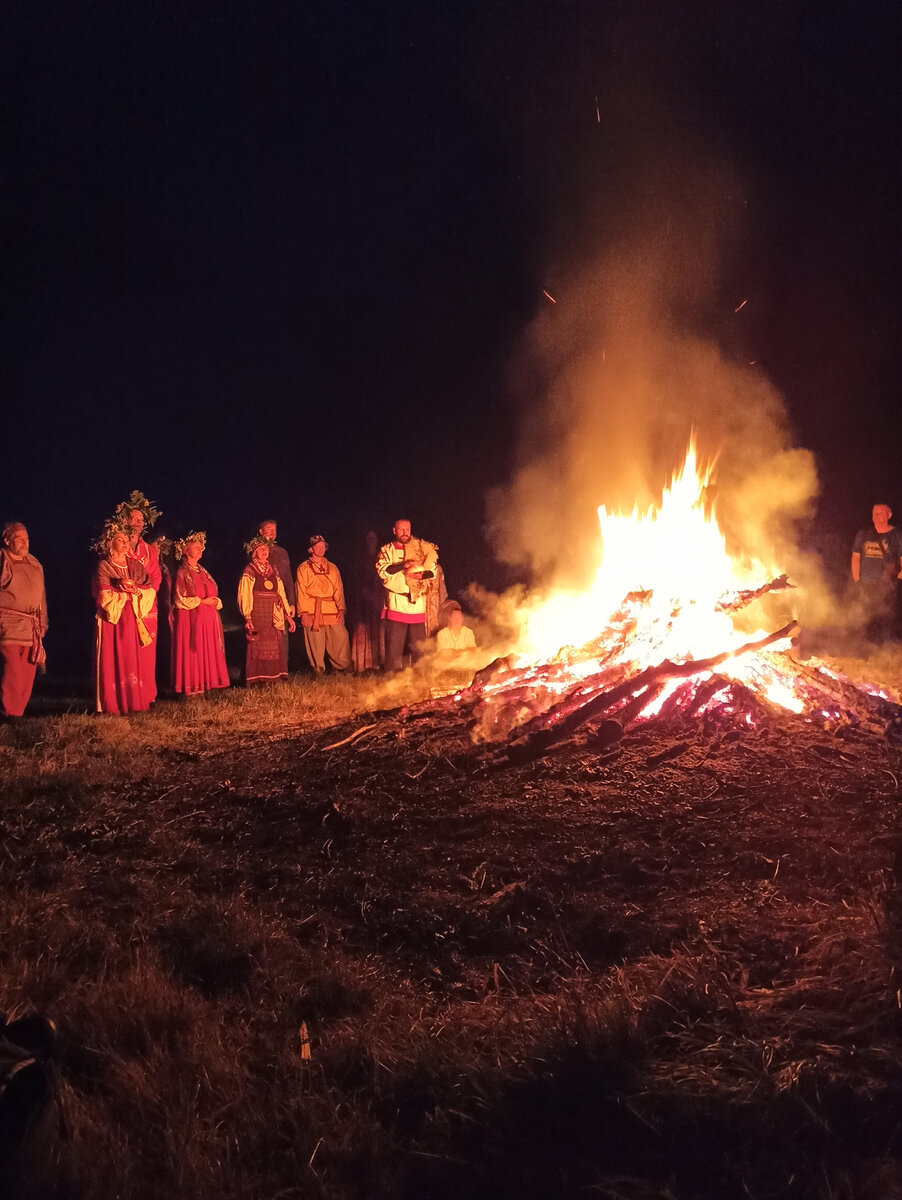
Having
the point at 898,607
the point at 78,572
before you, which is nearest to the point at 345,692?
the point at 898,607

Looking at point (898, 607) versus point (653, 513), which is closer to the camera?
point (653, 513)

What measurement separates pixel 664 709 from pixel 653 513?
240 centimetres

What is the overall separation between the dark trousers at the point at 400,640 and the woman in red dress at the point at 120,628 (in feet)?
10.3

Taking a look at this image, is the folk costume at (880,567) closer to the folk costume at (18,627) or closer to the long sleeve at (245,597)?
the long sleeve at (245,597)

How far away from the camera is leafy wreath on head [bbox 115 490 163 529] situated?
31.0ft

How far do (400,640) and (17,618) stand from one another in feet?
15.0

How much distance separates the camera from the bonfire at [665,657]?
6270 mm

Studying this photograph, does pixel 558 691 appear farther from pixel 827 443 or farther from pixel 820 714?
pixel 827 443

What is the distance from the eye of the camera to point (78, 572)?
2212 cm

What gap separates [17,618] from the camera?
8.64 metres

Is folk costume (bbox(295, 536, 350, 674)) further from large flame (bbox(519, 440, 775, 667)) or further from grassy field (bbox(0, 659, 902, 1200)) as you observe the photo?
grassy field (bbox(0, 659, 902, 1200))

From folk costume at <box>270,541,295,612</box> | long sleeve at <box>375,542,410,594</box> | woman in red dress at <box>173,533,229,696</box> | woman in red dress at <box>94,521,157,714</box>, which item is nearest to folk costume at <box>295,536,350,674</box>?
folk costume at <box>270,541,295,612</box>

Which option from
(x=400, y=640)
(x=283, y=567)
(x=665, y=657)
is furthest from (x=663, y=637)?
(x=283, y=567)

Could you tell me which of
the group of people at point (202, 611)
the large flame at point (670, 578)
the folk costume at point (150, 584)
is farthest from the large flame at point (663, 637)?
the folk costume at point (150, 584)
